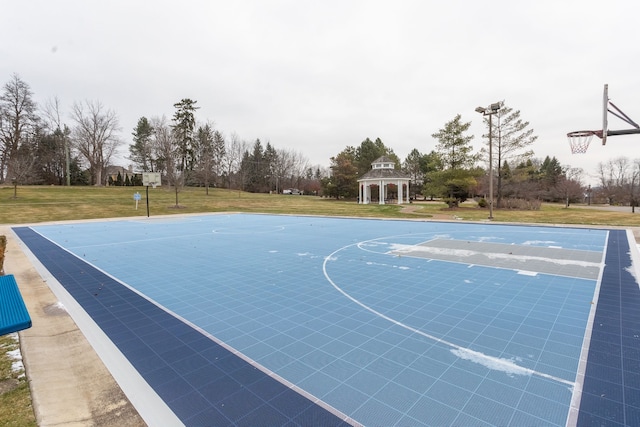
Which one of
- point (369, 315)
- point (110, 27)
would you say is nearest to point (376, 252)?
point (369, 315)

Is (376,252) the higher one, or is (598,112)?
(598,112)

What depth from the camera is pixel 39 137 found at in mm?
50219

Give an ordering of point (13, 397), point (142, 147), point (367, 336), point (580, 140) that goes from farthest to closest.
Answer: point (142, 147), point (580, 140), point (367, 336), point (13, 397)

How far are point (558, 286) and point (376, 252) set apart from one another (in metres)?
5.16

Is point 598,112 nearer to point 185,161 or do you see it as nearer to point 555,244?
point 555,244

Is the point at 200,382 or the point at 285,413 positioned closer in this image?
the point at 285,413

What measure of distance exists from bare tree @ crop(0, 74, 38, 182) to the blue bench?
5346 centimetres

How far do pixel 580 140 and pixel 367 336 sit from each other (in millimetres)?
15402

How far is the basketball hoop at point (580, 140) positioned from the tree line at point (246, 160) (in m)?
8.53

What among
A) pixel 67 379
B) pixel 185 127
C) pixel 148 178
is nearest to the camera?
pixel 67 379

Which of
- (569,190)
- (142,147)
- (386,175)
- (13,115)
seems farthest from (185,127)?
(569,190)

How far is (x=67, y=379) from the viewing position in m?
Result: 3.34

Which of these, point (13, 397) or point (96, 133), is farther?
point (96, 133)

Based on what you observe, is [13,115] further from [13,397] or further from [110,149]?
[13,397]
